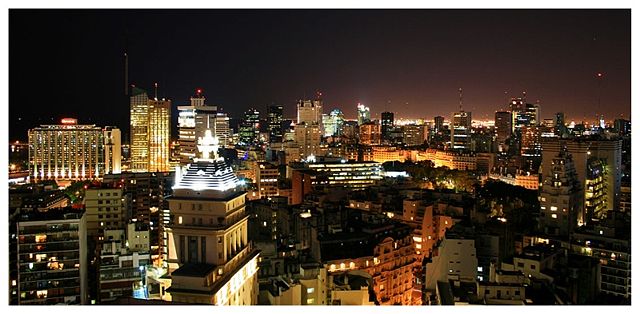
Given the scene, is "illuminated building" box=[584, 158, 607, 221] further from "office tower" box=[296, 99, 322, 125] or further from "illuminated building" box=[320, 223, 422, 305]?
"office tower" box=[296, 99, 322, 125]

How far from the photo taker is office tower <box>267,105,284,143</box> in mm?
33750

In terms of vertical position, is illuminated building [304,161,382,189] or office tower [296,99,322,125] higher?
office tower [296,99,322,125]

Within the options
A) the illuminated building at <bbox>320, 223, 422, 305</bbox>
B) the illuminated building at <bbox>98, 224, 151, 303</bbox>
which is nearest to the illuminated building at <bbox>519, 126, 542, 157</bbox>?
the illuminated building at <bbox>320, 223, 422, 305</bbox>

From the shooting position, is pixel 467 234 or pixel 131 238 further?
pixel 131 238

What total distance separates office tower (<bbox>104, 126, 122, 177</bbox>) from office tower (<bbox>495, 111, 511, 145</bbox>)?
19.9m

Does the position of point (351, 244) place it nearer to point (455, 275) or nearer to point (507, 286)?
point (455, 275)

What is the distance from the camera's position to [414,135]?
34219 millimetres

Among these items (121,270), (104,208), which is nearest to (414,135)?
(104,208)

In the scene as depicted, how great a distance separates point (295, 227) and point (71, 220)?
3.83 meters

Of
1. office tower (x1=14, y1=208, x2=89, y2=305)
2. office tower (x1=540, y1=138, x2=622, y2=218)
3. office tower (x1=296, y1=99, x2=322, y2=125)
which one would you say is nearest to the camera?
office tower (x1=14, y1=208, x2=89, y2=305)

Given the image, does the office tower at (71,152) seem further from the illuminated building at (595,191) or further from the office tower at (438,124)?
the office tower at (438,124)

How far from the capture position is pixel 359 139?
33.7 m

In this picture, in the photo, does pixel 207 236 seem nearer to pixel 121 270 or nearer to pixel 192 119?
pixel 121 270
